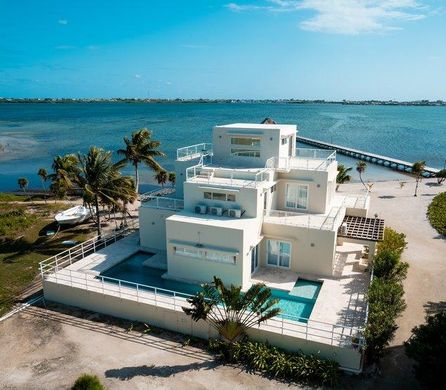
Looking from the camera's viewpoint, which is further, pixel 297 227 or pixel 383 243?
pixel 383 243

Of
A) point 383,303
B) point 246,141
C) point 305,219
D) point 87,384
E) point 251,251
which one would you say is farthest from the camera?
point 246,141

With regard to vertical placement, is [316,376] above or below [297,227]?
below

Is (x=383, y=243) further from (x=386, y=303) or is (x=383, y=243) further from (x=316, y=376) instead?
(x=316, y=376)

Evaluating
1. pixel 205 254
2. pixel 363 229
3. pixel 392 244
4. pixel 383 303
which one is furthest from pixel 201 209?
pixel 392 244

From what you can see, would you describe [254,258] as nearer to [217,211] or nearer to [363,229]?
[217,211]

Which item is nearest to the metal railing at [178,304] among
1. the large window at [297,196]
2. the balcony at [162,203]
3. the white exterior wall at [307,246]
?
the white exterior wall at [307,246]

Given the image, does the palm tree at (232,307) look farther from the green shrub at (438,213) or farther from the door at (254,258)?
the green shrub at (438,213)

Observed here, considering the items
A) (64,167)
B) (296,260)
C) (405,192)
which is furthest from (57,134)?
(296,260)

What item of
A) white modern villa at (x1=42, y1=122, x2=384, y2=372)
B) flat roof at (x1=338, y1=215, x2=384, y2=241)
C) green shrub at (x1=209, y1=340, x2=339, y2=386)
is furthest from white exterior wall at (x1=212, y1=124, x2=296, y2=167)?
green shrub at (x1=209, y1=340, x2=339, y2=386)
